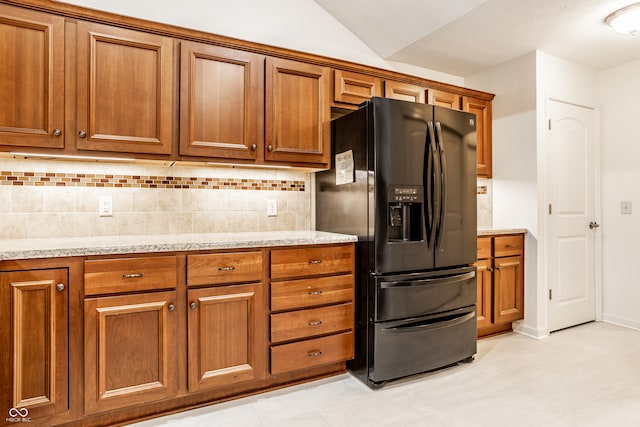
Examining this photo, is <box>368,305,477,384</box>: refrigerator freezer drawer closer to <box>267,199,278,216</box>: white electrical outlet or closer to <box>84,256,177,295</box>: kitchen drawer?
<box>267,199,278,216</box>: white electrical outlet

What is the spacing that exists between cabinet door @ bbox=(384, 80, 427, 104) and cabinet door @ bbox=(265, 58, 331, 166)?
0.54 meters

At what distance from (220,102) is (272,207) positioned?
2.81ft

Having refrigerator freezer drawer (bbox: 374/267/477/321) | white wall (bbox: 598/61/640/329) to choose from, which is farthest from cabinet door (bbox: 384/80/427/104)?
white wall (bbox: 598/61/640/329)

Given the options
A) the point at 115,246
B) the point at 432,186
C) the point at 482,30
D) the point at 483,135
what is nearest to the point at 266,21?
the point at 482,30

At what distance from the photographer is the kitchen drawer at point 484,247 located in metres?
2.98

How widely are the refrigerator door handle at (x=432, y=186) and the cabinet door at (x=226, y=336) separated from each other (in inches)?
44.1

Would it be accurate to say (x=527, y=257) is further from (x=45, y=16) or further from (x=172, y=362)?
(x=45, y=16)

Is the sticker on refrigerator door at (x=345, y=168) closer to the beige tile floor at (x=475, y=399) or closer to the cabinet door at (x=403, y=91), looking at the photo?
the cabinet door at (x=403, y=91)

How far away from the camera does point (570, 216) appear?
Answer: 339 centimetres

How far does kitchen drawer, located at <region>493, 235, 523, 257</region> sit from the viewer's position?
121 inches

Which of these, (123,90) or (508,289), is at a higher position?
(123,90)

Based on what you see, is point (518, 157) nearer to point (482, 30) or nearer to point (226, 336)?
point (482, 30)

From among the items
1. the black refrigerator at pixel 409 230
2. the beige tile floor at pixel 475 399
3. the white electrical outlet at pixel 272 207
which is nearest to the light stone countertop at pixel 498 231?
the black refrigerator at pixel 409 230

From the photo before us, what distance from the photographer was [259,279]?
6.91ft
